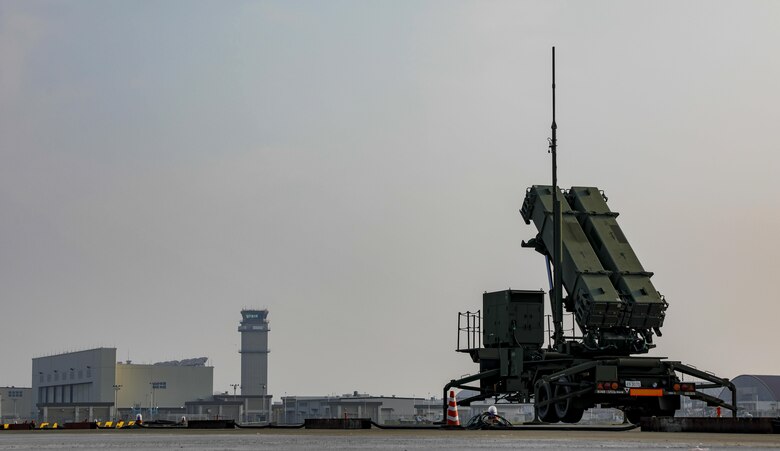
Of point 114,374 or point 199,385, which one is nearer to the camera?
point 114,374

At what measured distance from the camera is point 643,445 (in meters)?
14.6

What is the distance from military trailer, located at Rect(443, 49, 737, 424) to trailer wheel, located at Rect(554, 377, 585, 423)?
2cm

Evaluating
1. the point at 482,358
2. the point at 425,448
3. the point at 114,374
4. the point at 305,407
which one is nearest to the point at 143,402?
the point at 114,374

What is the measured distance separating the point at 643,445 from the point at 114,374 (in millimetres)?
152777

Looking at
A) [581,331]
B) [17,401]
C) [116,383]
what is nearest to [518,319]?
[581,331]

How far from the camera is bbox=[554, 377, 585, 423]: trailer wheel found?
26953 millimetres

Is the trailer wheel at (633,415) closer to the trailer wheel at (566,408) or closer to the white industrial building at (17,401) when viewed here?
the trailer wheel at (566,408)

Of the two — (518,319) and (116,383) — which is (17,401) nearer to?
(116,383)

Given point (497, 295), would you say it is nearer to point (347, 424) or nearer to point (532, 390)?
point (532, 390)

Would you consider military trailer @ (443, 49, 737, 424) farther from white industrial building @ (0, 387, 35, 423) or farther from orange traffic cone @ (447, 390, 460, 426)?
white industrial building @ (0, 387, 35, 423)

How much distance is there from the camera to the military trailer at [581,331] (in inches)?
1067

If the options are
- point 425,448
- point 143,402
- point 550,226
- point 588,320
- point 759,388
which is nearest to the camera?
point 425,448

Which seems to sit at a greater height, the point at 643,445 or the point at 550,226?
the point at 550,226

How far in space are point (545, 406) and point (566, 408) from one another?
2.19 ft
